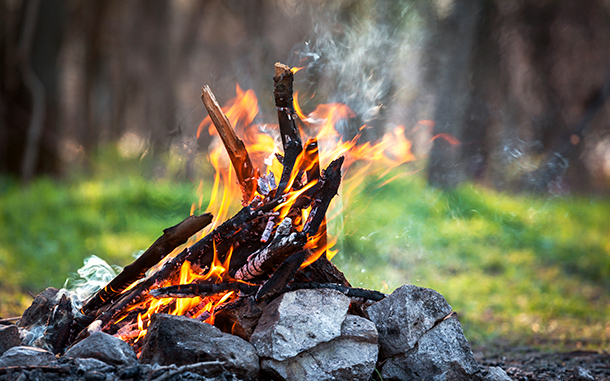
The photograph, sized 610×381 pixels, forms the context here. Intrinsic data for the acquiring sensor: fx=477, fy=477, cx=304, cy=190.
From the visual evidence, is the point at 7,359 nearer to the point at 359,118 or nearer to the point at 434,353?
the point at 434,353

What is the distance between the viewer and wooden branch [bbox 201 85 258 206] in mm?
2994

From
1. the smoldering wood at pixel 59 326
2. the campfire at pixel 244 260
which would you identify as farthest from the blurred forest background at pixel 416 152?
the smoldering wood at pixel 59 326

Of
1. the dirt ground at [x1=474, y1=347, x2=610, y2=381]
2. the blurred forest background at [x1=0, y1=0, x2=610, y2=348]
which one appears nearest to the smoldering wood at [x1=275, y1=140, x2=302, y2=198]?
the blurred forest background at [x1=0, y1=0, x2=610, y2=348]

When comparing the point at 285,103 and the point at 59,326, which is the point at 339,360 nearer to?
the point at 285,103

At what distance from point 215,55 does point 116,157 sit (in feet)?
24.3

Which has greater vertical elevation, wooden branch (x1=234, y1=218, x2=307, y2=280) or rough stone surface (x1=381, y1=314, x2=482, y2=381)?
wooden branch (x1=234, y1=218, x2=307, y2=280)

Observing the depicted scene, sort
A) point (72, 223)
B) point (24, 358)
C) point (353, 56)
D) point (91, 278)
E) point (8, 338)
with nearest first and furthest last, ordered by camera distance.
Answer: point (24, 358) → point (8, 338) → point (91, 278) → point (353, 56) → point (72, 223)

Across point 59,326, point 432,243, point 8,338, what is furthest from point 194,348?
point 432,243

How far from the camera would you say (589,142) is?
10945mm

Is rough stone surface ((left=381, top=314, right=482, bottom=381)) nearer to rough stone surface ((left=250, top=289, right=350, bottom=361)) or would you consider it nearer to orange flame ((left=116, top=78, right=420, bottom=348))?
rough stone surface ((left=250, top=289, right=350, bottom=361))

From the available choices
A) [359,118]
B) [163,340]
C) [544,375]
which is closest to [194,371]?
[163,340]

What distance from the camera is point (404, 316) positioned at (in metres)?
2.62

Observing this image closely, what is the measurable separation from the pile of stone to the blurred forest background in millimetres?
1311

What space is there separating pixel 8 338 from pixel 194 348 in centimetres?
108
